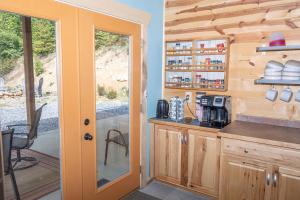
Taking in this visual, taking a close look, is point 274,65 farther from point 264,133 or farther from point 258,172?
point 258,172

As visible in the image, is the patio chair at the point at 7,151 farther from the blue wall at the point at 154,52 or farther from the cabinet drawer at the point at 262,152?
the cabinet drawer at the point at 262,152

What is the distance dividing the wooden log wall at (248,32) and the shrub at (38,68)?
1799 millimetres

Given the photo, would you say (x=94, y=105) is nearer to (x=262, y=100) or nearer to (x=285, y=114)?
(x=262, y=100)

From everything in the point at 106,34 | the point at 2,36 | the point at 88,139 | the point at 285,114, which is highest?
the point at 106,34

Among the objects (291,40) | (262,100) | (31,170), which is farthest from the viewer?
(262,100)

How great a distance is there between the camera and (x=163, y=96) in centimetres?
316

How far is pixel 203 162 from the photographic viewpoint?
2586mm

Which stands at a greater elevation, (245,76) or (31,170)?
(245,76)

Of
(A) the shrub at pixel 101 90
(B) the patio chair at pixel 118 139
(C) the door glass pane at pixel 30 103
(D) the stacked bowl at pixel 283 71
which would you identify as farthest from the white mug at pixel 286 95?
(C) the door glass pane at pixel 30 103

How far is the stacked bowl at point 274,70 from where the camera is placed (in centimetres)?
227

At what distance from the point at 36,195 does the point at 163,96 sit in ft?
6.07

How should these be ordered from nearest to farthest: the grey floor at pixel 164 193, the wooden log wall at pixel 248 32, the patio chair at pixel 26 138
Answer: the patio chair at pixel 26 138
the wooden log wall at pixel 248 32
the grey floor at pixel 164 193

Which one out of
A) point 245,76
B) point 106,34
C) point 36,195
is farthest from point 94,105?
point 245,76

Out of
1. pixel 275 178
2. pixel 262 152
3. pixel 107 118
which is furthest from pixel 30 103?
pixel 275 178
